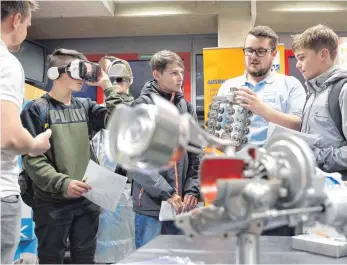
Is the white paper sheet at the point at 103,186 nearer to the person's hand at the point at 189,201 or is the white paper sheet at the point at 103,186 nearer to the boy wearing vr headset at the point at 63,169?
the boy wearing vr headset at the point at 63,169

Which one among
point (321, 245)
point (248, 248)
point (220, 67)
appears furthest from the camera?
point (220, 67)

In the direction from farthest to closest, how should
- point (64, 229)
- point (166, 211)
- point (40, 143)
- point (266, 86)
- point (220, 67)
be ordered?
point (220, 67) → point (266, 86) → point (166, 211) → point (64, 229) → point (40, 143)

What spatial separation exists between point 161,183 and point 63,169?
477 millimetres

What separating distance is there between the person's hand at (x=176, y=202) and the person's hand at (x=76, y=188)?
17.2 inches

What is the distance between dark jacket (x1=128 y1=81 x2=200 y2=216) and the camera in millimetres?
1953

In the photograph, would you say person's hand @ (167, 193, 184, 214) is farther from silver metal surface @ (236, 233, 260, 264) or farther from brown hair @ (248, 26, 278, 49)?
silver metal surface @ (236, 233, 260, 264)

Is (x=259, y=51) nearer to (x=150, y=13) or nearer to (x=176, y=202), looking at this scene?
(x=176, y=202)

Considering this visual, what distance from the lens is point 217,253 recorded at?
1096 millimetres

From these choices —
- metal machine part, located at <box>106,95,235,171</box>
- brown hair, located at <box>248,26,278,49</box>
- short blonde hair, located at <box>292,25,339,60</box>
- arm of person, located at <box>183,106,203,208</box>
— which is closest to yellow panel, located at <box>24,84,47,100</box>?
arm of person, located at <box>183,106,203,208</box>

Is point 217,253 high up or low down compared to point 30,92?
down

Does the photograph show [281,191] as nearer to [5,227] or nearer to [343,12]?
[5,227]

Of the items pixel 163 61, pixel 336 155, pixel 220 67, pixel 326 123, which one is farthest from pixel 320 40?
pixel 220 67

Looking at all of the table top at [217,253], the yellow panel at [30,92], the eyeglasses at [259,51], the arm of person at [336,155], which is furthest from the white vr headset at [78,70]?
the yellow panel at [30,92]

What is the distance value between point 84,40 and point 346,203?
17.5ft
